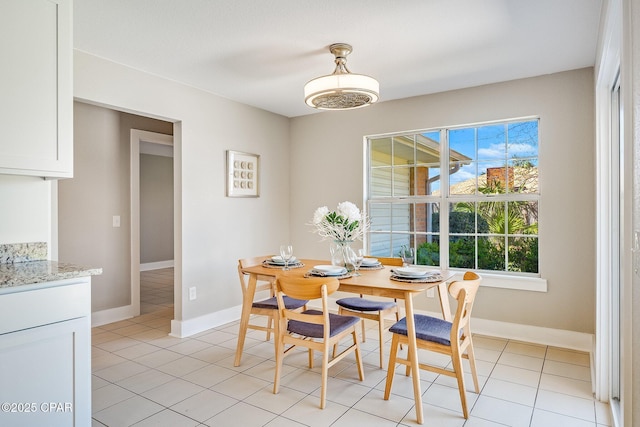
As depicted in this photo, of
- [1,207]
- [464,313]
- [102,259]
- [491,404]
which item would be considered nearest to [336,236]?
[464,313]

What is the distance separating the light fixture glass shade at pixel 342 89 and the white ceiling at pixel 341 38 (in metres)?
0.33

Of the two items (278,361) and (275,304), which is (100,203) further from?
(278,361)

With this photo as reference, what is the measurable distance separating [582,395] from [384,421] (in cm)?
137

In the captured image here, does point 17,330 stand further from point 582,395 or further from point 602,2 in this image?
point 602,2

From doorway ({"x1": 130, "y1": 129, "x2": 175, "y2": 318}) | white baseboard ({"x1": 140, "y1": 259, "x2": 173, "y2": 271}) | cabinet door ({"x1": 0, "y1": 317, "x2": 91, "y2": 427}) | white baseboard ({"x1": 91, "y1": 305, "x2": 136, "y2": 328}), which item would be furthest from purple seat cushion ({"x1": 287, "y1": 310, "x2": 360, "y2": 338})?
white baseboard ({"x1": 140, "y1": 259, "x2": 173, "y2": 271})

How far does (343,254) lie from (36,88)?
207 centimetres

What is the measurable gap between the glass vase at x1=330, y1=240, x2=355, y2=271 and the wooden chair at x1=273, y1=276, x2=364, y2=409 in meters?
0.39

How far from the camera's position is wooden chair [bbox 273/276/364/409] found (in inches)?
91.6

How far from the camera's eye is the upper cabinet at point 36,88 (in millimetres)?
1877

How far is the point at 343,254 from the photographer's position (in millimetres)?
2807

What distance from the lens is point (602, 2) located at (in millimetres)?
2195

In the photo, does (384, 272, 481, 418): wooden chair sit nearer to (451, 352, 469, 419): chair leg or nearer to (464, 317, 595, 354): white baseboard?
(451, 352, 469, 419): chair leg

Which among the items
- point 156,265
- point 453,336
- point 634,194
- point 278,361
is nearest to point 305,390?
point 278,361

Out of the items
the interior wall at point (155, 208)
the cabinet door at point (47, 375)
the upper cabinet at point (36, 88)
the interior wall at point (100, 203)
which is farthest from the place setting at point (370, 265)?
the interior wall at point (155, 208)
